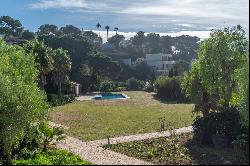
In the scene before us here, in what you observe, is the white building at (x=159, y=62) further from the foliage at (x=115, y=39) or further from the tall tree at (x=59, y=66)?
the tall tree at (x=59, y=66)

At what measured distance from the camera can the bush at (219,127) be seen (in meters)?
26.0

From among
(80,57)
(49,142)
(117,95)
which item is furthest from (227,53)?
(80,57)

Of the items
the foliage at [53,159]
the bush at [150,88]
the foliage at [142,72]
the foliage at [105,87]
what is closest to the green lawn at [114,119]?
→ the foliage at [53,159]

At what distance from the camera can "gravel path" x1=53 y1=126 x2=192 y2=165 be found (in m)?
22.5

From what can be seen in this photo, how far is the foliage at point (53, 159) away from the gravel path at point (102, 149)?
29.8 inches

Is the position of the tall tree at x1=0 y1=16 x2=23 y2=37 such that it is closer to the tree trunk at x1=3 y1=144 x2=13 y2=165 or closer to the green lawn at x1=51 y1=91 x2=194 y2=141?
the green lawn at x1=51 y1=91 x2=194 y2=141

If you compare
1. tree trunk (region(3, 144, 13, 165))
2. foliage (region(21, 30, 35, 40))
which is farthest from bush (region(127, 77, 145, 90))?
tree trunk (region(3, 144, 13, 165))

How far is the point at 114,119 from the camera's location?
1574 inches

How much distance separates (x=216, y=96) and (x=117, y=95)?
40.6m

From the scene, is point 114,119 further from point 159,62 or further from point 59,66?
point 159,62

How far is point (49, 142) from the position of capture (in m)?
26.2

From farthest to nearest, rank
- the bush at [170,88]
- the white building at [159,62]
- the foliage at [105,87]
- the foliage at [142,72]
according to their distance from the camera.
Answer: the white building at [159,62] → the foliage at [142,72] → the foliage at [105,87] → the bush at [170,88]

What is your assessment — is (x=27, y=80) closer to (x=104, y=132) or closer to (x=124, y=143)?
(x=124, y=143)

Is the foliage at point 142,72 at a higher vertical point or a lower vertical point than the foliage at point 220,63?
lower
